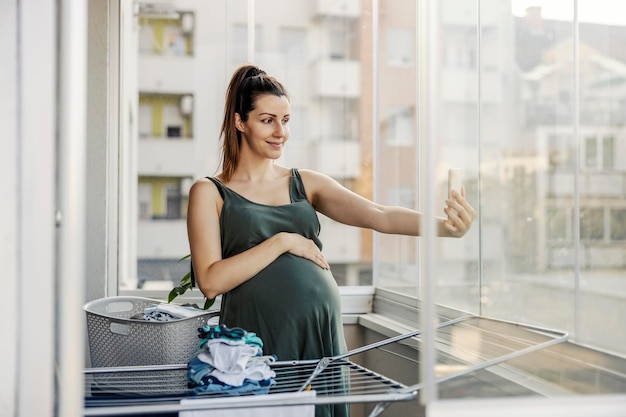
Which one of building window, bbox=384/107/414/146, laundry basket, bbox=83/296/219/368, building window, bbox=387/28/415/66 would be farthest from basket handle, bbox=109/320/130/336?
building window, bbox=384/107/414/146

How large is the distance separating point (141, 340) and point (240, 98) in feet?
2.76

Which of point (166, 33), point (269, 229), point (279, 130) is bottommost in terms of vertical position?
point (269, 229)

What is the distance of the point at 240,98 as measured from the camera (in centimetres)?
261

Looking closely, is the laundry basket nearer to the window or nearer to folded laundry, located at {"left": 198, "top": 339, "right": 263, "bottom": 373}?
folded laundry, located at {"left": 198, "top": 339, "right": 263, "bottom": 373}

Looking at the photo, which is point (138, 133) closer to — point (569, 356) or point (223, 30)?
point (223, 30)

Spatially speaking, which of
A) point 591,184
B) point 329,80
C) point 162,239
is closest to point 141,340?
point 591,184

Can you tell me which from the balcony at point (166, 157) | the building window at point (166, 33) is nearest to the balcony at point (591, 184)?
the building window at point (166, 33)

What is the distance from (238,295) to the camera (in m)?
2.42

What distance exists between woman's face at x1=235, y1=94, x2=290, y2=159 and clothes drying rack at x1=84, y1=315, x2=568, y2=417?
0.70m

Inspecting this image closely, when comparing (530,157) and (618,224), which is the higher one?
(530,157)

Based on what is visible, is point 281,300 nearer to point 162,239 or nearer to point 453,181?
point 453,181

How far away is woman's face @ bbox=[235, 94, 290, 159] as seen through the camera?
8.35 ft

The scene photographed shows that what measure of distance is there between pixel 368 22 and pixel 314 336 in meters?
2.03

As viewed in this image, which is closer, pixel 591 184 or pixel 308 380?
pixel 591 184
